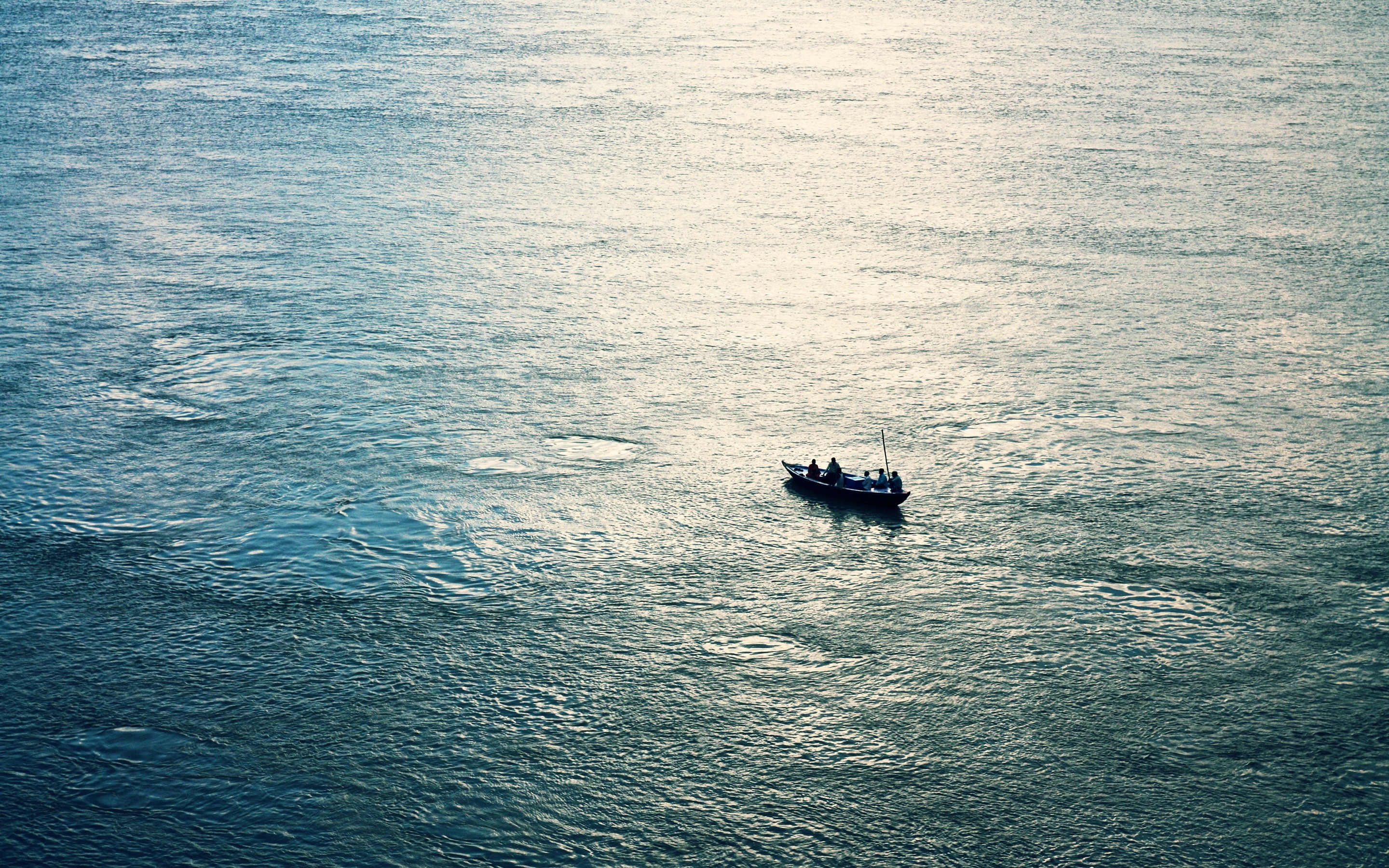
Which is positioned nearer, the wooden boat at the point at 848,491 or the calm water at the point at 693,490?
the calm water at the point at 693,490

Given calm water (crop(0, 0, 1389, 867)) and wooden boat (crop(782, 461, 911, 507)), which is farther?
wooden boat (crop(782, 461, 911, 507))

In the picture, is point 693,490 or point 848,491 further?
point 693,490

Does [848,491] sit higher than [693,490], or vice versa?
[848,491]

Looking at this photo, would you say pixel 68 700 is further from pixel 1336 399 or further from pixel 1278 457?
pixel 1336 399

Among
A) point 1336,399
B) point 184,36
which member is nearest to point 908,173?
point 1336,399
